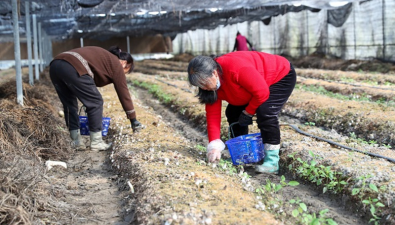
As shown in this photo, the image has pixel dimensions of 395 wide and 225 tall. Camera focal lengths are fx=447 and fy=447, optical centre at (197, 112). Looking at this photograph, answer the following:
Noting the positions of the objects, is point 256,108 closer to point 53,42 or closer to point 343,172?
point 343,172

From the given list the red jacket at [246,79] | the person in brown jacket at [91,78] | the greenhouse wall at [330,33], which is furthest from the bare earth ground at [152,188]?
the greenhouse wall at [330,33]

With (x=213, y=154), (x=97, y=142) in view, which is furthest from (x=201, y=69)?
(x=97, y=142)

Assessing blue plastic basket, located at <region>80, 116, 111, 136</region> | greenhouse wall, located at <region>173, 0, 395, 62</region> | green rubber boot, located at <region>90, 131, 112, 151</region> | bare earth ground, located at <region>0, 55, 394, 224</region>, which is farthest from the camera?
greenhouse wall, located at <region>173, 0, 395, 62</region>

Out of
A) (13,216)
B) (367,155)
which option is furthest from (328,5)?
(13,216)

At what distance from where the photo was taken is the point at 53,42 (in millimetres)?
31312

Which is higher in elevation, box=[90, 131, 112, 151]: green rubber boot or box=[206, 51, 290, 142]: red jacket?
box=[206, 51, 290, 142]: red jacket

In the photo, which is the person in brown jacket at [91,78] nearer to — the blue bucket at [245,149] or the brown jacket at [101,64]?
the brown jacket at [101,64]

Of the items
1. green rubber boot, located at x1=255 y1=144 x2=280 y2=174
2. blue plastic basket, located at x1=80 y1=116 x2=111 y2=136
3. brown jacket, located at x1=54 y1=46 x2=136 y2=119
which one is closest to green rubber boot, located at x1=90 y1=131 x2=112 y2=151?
blue plastic basket, located at x1=80 y1=116 x2=111 y2=136

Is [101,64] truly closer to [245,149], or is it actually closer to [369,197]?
[245,149]

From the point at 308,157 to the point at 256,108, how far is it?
34.1 inches

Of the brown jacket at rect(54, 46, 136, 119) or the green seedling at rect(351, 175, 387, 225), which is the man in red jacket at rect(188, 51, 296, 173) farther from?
the brown jacket at rect(54, 46, 136, 119)

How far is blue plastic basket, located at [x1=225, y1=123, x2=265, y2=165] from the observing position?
4.16 metres

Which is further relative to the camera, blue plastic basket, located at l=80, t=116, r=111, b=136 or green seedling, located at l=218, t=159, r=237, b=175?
blue plastic basket, located at l=80, t=116, r=111, b=136

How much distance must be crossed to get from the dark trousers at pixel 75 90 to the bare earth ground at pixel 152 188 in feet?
1.09
